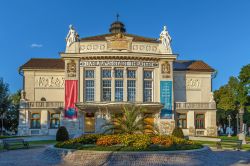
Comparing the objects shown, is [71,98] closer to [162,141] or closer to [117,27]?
[117,27]

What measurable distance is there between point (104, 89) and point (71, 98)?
4.21m

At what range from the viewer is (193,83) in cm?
4969

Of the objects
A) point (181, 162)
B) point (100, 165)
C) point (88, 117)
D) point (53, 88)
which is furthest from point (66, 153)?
point (53, 88)

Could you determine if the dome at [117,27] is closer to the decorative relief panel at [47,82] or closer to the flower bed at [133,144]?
the decorative relief panel at [47,82]

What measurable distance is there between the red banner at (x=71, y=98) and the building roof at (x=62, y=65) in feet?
14.8

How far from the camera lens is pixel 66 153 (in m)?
17.9

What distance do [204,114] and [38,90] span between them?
22262 millimetres

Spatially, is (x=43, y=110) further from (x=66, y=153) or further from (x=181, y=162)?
(x=181, y=162)

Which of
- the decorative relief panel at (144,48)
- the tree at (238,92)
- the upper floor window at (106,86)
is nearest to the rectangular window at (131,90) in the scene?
the upper floor window at (106,86)

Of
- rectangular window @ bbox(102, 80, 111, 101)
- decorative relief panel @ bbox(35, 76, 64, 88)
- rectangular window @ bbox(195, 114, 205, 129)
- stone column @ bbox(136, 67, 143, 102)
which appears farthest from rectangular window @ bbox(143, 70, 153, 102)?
decorative relief panel @ bbox(35, 76, 64, 88)

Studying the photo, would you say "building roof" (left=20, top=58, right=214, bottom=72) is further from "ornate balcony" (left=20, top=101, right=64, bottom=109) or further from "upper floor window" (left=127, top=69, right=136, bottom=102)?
"upper floor window" (left=127, top=69, right=136, bottom=102)

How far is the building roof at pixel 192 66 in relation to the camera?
49812 mm

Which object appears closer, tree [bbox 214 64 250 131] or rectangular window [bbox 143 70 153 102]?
rectangular window [bbox 143 70 153 102]

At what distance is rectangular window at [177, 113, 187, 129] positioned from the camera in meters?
47.2
